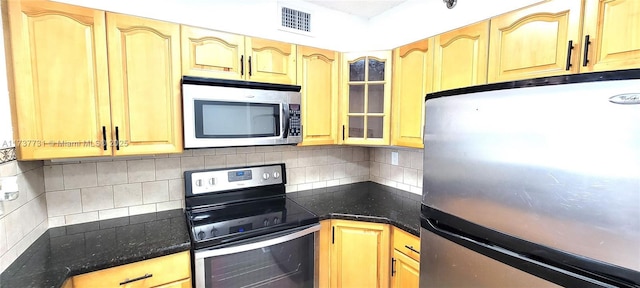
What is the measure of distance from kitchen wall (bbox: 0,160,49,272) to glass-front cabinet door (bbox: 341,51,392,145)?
1.78 metres

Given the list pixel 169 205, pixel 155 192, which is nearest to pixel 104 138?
pixel 155 192

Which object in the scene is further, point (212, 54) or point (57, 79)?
point (212, 54)

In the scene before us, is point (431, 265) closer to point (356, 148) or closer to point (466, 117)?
point (466, 117)

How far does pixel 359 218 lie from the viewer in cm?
177

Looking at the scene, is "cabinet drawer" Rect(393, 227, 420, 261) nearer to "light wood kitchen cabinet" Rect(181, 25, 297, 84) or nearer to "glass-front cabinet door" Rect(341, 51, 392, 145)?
"glass-front cabinet door" Rect(341, 51, 392, 145)

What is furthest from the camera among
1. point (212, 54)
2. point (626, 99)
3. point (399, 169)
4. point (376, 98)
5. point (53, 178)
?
point (399, 169)

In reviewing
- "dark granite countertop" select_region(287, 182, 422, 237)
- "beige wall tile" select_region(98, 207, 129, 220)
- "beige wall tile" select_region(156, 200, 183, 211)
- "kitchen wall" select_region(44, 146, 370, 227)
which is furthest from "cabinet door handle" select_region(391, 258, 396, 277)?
"beige wall tile" select_region(98, 207, 129, 220)

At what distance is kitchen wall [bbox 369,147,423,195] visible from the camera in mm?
2195

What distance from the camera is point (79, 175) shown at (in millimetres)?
1559

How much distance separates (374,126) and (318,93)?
485mm

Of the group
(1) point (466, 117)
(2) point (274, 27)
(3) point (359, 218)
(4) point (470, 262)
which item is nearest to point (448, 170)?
(1) point (466, 117)

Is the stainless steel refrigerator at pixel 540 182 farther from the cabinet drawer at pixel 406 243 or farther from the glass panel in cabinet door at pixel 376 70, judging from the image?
the glass panel in cabinet door at pixel 376 70

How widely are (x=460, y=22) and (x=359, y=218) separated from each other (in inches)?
55.3

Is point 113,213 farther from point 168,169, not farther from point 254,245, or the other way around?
point 254,245
